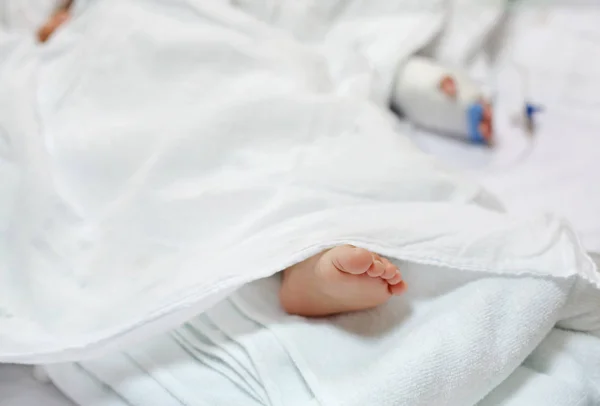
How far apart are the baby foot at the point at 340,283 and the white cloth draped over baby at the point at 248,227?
0.06ft

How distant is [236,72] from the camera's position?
826 mm

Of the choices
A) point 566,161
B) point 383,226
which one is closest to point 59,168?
point 383,226

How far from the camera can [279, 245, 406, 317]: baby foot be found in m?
0.56

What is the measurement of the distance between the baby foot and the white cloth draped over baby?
0.06 ft

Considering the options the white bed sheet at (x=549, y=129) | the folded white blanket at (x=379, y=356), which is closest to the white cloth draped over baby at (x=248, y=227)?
the folded white blanket at (x=379, y=356)

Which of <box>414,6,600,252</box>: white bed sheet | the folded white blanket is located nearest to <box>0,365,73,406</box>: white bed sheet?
the folded white blanket

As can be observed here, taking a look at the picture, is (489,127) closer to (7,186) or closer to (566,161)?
(566,161)

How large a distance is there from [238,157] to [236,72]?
0.15 m

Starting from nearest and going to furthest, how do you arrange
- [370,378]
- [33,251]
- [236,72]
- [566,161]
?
[370,378] < [33,251] < [236,72] < [566,161]

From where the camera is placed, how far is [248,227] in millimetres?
644

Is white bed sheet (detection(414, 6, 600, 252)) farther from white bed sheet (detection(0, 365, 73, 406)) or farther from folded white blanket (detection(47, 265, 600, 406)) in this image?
white bed sheet (detection(0, 365, 73, 406))

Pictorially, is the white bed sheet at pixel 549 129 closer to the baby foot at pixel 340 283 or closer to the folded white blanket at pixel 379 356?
the folded white blanket at pixel 379 356

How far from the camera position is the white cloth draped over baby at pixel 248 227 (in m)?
0.58

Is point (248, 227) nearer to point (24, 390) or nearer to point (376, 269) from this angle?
point (376, 269)
